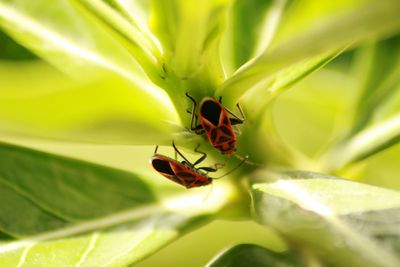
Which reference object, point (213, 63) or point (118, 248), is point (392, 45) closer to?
point (213, 63)

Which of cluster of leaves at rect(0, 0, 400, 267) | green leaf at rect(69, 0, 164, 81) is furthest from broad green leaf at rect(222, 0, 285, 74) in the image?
green leaf at rect(69, 0, 164, 81)

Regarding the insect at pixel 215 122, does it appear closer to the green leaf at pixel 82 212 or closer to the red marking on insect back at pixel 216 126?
the red marking on insect back at pixel 216 126

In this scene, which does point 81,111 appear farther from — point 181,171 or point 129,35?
point 181,171

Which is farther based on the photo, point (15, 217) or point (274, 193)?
point (15, 217)

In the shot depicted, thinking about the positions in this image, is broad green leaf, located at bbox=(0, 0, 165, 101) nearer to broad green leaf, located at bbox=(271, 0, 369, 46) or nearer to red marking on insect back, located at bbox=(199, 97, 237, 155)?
red marking on insect back, located at bbox=(199, 97, 237, 155)

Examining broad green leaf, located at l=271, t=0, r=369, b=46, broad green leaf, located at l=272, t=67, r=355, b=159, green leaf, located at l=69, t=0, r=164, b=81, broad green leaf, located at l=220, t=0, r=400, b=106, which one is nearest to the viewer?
broad green leaf, located at l=220, t=0, r=400, b=106

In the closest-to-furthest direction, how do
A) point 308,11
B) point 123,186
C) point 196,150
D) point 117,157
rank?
point 308,11
point 196,150
point 123,186
point 117,157

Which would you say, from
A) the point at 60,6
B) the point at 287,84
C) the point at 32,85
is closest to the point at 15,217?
the point at 32,85
